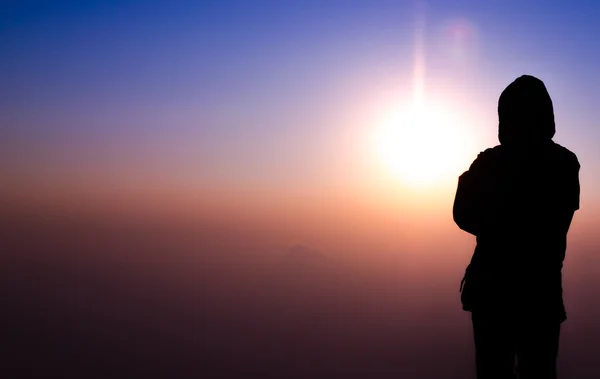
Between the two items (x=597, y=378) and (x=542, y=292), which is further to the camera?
(x=597, y=378)

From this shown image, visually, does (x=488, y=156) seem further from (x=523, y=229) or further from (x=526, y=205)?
(x=523, y=229)

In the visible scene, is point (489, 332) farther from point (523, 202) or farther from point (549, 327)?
point (523, 202)

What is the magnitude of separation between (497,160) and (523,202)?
12.1 inches

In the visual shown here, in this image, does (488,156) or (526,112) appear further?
(488,156)

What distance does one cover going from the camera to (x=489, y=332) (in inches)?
119

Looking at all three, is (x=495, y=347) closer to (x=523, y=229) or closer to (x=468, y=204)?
(x=523, y=229)

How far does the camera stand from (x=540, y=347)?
9.61 feet

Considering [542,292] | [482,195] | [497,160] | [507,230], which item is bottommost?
[542,292]

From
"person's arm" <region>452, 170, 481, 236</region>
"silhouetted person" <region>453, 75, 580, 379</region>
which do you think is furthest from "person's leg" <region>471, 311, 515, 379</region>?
"person's arm" <region>452, 170, 481, 236</region>

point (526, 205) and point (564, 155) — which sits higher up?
point (564, 155)

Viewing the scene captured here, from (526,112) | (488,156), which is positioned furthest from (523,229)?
(526,112)

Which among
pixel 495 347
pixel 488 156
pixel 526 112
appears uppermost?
pixel 526 112

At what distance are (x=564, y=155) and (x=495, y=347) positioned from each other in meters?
1.29

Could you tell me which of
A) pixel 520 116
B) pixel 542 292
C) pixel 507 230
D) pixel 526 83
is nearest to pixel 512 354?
pixel 542 292
